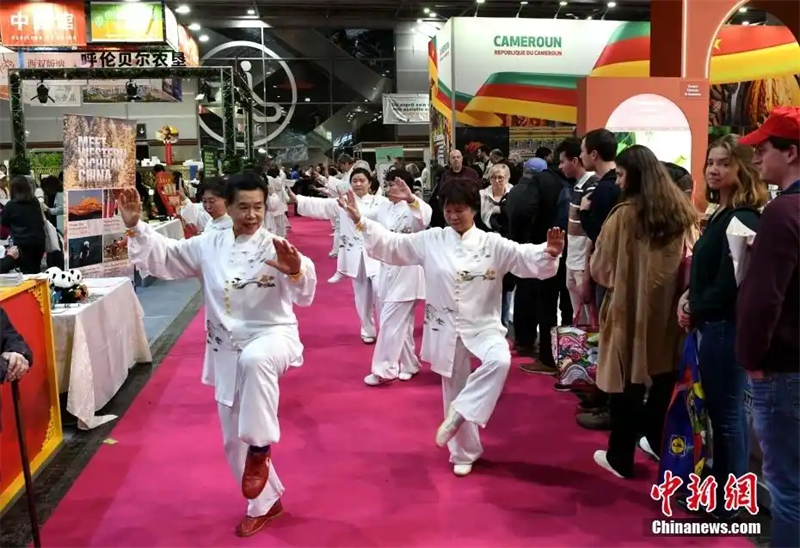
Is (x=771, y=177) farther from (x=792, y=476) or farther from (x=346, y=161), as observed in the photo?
(x=346, y=161)

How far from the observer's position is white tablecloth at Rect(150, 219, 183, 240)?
30.5 feet

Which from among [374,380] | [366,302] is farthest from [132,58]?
[374,380]

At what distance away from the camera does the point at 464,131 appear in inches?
484

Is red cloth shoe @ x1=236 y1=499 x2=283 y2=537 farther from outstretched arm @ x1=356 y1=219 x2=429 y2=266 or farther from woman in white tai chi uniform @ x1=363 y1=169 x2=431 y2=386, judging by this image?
woman in white tai chi uniform @ x1=363 y1=169 x2=431 y2=386

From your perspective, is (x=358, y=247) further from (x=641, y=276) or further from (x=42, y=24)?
(x=42, y=24)

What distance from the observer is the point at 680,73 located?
7008 millimetres

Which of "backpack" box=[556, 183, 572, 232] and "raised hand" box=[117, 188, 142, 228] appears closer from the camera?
"raised hand" box=[117, 188, 142, 228]

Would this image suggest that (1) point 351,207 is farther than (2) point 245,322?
Yes

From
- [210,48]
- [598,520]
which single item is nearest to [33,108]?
[210,48]

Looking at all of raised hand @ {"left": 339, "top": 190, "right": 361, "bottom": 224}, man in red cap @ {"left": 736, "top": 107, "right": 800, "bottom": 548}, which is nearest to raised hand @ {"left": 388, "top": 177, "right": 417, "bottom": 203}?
raised hand @ {"left": 339, "top": 190, "right": 361, "bottom": 224}

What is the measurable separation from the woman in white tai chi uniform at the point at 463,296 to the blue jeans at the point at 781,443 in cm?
131

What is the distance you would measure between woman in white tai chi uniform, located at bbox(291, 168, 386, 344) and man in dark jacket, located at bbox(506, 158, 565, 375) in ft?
4.24

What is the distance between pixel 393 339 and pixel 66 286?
2.17m

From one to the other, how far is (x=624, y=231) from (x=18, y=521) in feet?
9.62
